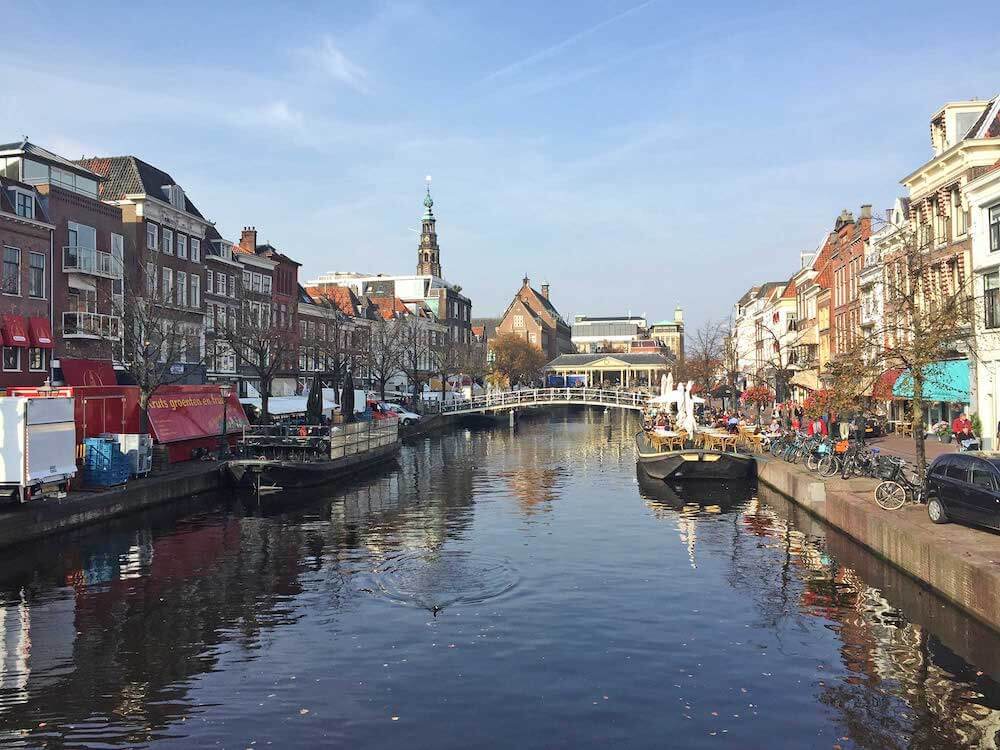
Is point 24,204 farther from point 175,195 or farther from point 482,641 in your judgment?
point 482,641

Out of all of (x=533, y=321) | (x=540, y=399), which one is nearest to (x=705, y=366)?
(x=540, y=399)

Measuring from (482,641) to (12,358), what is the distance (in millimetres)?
33994

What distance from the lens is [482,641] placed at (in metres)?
14.6

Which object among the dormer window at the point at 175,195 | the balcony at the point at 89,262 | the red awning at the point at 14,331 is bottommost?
the red awning at the point at 14,331

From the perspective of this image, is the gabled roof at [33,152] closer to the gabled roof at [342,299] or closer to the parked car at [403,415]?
the parked car at [403,415]

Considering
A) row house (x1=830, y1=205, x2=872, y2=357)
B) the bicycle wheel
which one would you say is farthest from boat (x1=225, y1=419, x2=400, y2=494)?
row house (x1=830, y1=205, x2=872, y2=357)

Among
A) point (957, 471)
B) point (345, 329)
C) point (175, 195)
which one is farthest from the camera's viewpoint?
point (345, 329)

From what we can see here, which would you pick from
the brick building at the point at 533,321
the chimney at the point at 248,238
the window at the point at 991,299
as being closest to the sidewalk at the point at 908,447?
the window at the point at 991,299

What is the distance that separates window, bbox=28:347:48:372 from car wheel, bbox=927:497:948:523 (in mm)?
39286

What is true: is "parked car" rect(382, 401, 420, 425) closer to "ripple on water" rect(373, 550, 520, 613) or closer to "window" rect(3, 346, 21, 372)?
"window" rect(3, 346, 21, 372)

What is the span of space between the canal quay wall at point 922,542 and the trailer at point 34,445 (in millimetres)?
22516

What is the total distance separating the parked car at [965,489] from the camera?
1689 centimetres

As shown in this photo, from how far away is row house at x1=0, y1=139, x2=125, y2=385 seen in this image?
4131cm

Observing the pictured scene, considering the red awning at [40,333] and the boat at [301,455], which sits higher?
the red awning at [40,333]
